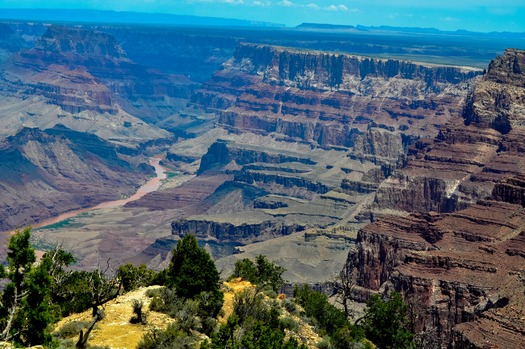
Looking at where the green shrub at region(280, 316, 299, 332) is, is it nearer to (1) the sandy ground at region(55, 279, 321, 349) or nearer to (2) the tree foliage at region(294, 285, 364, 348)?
(1) the sandy ground at region(55, 279, 321, 349)

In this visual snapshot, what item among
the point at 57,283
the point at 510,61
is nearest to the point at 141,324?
the point at 57,283

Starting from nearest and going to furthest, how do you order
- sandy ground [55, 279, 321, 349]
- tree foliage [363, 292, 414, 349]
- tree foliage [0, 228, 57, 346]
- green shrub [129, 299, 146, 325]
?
tree foliage [0, 228, 57, 346], sandy ground [55, 279, 321, 349], green shrub [129, 299, 146, 325], tree foliage [363, 292, 414, 349]

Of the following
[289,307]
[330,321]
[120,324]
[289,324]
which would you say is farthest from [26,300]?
[330,321]

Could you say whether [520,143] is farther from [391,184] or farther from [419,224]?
[419,224]

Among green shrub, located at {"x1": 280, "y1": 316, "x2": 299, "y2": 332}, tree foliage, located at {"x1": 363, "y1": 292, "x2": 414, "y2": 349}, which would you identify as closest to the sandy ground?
green shrub, located at {"x1": 280, "y1": 316, "x2": 299, "y2": 332}

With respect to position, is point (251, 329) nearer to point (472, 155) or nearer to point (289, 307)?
point (289, 307)

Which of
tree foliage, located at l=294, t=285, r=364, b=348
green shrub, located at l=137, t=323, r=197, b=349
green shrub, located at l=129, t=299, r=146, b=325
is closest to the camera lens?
green shrub, located at l=137, t=323, r=197, b=349

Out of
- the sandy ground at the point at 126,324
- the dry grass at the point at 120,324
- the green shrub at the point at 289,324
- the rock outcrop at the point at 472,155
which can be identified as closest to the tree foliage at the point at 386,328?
the sandy ground at the point at 126,324
